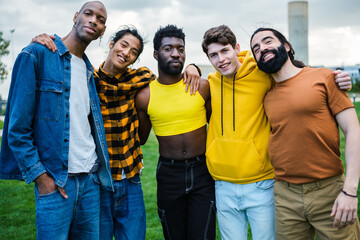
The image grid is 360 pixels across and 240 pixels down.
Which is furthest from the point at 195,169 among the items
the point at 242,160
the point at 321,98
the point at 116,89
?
the point at 321,98

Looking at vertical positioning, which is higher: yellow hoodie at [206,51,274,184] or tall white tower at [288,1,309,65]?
tall white tower at [288,1,309,65]

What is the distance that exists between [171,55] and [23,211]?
4.47 metres

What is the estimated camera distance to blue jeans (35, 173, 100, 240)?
103 inches

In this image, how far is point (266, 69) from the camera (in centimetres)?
302

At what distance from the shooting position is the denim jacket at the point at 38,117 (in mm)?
2508

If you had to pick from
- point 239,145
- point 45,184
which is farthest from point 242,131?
point 45,184

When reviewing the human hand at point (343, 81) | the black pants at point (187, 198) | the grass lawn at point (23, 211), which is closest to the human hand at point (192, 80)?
the black pants at point (187, 198)

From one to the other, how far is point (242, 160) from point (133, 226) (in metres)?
1.29

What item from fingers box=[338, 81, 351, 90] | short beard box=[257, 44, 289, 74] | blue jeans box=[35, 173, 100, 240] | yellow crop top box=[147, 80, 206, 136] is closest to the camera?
blue jeans box=[35, 173, 100, 240]

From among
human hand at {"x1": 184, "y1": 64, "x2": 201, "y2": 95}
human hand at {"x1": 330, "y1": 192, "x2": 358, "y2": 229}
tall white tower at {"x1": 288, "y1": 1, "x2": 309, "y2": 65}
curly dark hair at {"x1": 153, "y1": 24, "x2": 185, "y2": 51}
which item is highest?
tall white tower at {"x1": 288, "y1": 1, "x2": 309, "y2": 65}

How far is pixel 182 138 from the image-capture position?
348 cm

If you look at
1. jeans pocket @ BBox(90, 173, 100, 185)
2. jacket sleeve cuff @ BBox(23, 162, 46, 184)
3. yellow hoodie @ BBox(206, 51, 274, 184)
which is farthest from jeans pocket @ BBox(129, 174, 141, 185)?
jacket sleeve cuff @ BBox(23, 162, 46, 184)

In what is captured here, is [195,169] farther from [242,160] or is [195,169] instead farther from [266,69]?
[266,69]

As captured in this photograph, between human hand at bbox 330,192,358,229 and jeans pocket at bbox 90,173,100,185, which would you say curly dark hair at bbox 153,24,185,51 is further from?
human hand at bbox 330,192,358,229
